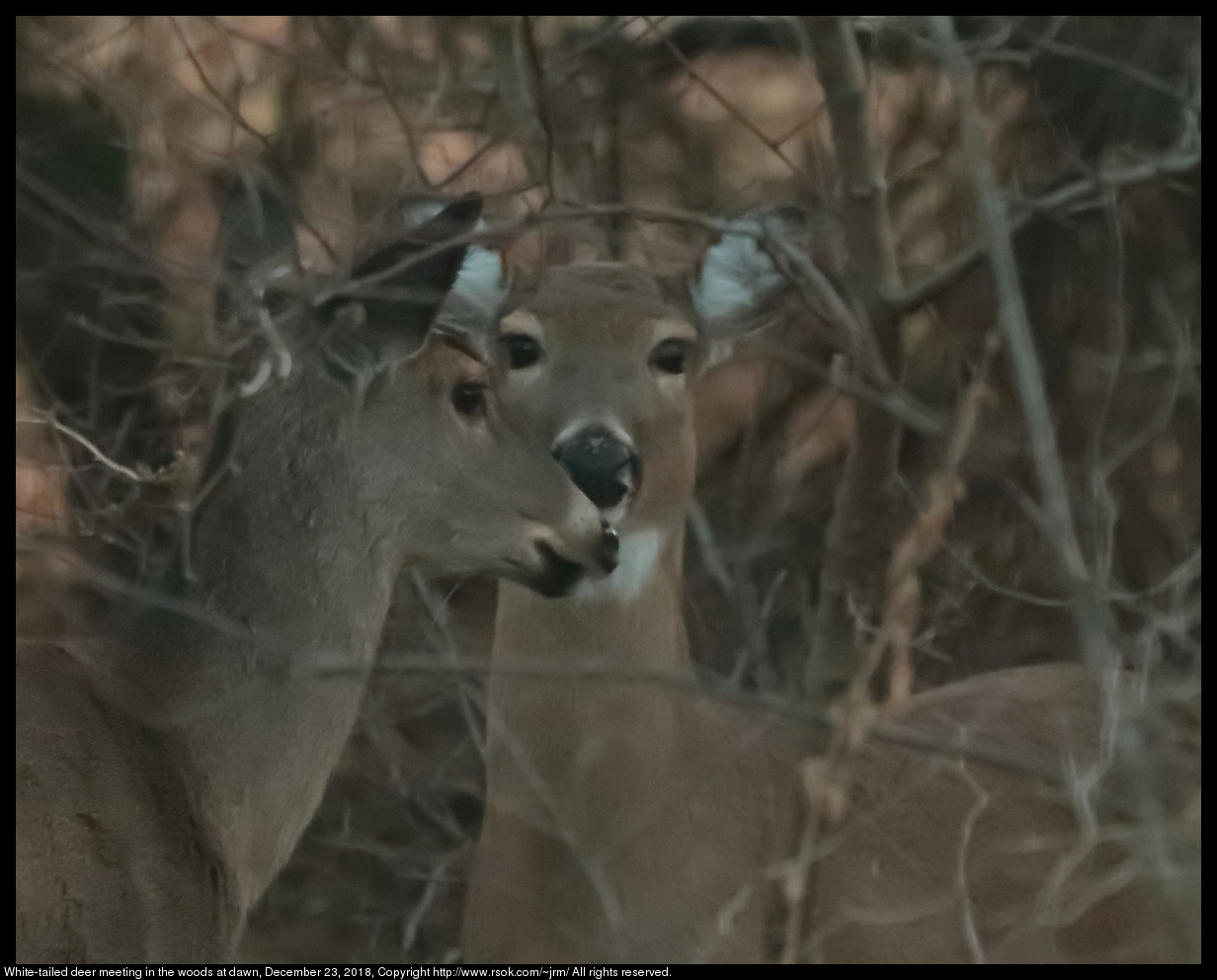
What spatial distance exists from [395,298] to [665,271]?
1747 millimetres

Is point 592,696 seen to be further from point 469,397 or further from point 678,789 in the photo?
point 469,397

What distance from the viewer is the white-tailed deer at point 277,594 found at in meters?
4.62

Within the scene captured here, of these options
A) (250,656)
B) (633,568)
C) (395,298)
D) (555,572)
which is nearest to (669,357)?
(633,568)

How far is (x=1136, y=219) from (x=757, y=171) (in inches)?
66.1

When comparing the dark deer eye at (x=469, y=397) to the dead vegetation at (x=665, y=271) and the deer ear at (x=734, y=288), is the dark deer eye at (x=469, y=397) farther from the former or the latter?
the deer ear at (x=734, y=288)

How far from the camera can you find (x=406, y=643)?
25.0 feet

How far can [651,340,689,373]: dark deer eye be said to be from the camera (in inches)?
253

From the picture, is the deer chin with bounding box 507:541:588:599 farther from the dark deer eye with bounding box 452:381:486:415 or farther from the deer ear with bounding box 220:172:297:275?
the deer ear with bounding box 220:172:297:275

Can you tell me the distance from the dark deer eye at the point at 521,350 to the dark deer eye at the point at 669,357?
37 cm

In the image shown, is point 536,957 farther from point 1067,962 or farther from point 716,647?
point 716,647

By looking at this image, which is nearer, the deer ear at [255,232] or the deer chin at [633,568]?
the deer ear at [255,232]

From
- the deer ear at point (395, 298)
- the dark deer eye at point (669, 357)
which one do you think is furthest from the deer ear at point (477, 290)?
the deer ear at point (395, 298)

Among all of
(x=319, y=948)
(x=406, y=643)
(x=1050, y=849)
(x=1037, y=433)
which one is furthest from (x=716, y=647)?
(x=1037, y=433)

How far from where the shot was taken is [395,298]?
5109 mm
